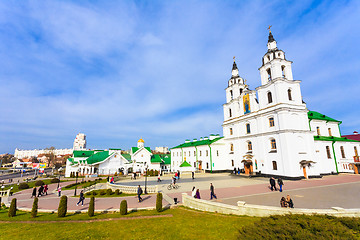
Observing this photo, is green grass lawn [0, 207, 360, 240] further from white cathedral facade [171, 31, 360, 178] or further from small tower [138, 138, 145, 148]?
small tower [138, 138, 145, 148]

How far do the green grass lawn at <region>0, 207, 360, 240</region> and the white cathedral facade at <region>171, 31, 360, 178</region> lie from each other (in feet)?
73.2

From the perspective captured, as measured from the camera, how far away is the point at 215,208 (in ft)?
40.3

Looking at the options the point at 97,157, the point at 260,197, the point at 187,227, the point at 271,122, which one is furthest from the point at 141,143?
the point at 187,227

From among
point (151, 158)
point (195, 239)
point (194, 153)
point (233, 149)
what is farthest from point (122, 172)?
point (195, 239)

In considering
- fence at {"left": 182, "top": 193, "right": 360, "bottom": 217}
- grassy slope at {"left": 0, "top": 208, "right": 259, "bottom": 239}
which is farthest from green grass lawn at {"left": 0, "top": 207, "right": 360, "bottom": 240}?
fence at {"left": 182, "top": 193, "right": 360, "bottom": 217}

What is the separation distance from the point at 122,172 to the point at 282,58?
48313 mm

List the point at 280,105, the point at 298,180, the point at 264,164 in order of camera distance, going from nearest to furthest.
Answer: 1. the point at 298,180
2. the point at 280,105
3. the point at 264,164

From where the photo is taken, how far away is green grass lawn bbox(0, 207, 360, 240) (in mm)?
7207

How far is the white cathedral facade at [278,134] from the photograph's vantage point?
94.5ft

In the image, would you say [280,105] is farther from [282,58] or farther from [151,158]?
[151,158]

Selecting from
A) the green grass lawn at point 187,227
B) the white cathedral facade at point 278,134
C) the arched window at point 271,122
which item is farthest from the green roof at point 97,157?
the arched window at point 271,122

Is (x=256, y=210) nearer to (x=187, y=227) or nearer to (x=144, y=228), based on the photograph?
(x=187, y=227)

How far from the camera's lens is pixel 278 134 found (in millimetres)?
29719

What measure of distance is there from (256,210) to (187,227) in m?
4.46
